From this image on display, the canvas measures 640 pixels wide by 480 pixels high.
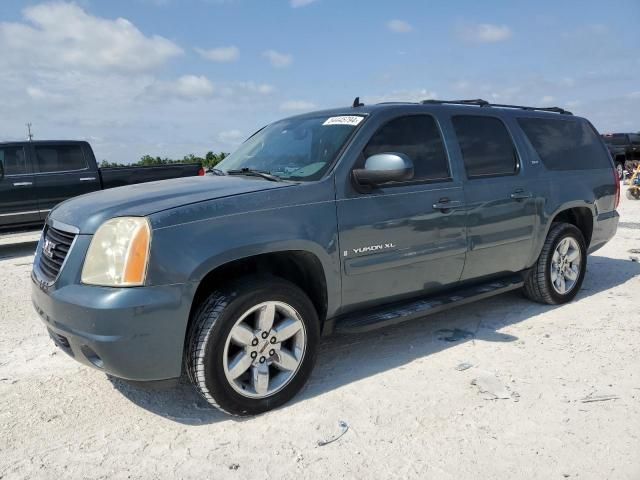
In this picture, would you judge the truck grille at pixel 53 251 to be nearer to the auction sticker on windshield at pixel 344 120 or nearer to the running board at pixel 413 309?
the running board at pixel 413 309

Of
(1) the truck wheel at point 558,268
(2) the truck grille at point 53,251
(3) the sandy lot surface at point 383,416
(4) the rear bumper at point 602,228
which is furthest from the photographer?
(4) the rear bumper at point 602,228

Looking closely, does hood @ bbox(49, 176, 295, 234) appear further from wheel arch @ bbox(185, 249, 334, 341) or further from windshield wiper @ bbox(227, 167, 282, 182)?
wheel arch @ bbox(185, 249, 334, 341)

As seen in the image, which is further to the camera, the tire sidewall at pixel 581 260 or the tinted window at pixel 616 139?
the tinted window at pixel 616 139

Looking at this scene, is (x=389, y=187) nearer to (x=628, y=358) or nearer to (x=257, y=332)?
(x=257, y=332)

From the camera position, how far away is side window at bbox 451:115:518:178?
13.8ft

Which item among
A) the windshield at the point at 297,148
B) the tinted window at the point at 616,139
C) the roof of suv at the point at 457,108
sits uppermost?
the tinted window at the point at 616,139

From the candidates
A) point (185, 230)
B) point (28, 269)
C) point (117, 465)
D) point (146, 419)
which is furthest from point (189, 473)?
point (28, 269)

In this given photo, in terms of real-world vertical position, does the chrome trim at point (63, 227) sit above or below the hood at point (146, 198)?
below

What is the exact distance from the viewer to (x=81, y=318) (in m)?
2.72

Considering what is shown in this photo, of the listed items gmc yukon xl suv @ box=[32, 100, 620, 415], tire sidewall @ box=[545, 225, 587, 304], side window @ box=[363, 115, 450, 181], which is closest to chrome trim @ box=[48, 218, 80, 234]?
gmc yukon xl suv @ box=[32, 100, 620, 415]

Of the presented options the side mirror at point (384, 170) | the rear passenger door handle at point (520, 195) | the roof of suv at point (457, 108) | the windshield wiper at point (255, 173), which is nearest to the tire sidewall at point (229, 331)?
the windshield wiper at point (255, 173)

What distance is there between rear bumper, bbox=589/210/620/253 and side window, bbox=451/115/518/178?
4.85ft

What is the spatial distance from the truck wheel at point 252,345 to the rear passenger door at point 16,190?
7.78m

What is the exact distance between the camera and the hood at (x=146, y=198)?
9.41ft
